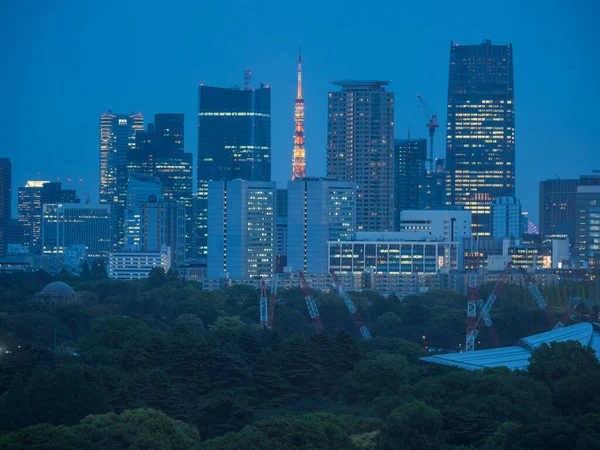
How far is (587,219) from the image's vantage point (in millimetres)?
170500

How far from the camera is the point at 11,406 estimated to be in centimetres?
5178

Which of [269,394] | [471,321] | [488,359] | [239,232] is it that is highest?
[239,232]

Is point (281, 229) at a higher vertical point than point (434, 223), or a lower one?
lower

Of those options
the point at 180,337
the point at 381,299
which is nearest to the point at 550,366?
the point at 180,337

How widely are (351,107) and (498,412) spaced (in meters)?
151

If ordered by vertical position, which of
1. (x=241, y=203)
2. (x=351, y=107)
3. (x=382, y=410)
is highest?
(x=351, y=107)

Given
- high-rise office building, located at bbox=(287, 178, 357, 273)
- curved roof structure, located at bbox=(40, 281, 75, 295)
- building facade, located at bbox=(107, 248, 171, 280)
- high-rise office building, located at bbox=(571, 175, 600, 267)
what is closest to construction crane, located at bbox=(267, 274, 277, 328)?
curved roof structure, located at bbox=(40, 281, 75, 295)

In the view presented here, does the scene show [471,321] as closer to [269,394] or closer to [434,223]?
[269,394]

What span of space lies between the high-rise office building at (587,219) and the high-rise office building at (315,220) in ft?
88.8

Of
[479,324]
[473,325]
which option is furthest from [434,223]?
[473,325]

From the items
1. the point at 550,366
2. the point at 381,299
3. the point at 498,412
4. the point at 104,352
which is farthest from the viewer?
the point at 381,299

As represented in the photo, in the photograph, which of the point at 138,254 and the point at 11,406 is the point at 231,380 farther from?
the point at 138,254

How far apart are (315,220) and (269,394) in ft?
338

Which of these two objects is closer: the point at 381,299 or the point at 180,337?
the point at 180,337
